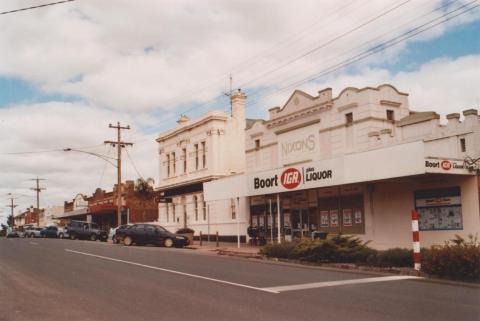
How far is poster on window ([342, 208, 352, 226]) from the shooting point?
26.4m

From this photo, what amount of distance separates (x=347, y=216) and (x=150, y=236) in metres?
12.6

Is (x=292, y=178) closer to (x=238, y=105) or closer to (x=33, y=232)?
(x=238, y=105)

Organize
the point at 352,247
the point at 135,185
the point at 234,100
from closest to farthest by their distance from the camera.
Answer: the point at 352,247 → the point at 234,100 → the point at 135,185

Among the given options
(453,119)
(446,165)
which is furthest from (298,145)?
(446,165)

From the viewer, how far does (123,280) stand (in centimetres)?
1334

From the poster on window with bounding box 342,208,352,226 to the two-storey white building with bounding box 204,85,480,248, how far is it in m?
0.05

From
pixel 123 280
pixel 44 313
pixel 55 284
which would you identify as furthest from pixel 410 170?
pixel 44 313

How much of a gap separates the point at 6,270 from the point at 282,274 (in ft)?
26.4

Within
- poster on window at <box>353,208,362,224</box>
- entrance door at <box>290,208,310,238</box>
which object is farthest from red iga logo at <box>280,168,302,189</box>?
entrance door at <box>290,208,310,238</box>

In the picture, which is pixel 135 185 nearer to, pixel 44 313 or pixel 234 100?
pixel 234 100

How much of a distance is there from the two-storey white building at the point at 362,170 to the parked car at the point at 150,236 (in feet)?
10.6

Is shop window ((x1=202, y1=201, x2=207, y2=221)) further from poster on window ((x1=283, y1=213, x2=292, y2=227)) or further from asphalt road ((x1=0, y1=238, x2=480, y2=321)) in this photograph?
asphalt road ((x1=0, y1=238, x2=480, y2=321))

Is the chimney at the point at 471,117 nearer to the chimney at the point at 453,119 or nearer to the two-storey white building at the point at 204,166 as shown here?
the chimney at the point at 453,119

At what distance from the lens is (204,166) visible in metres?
40.6
